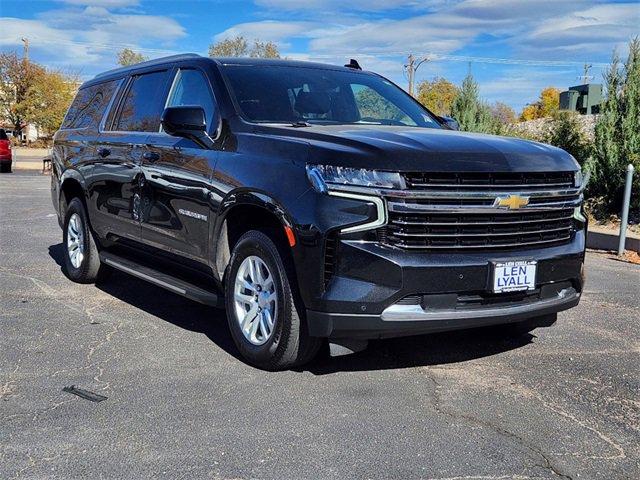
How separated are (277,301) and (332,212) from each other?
70 centimetres

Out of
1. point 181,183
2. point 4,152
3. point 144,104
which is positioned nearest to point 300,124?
point 181,183

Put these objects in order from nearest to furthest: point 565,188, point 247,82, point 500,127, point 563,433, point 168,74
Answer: point 563,433, point 565,188, point 247,82, point 168,74, point 500,127

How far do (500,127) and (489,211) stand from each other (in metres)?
11.7

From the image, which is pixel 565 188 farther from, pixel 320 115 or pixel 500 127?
pixel 500 127

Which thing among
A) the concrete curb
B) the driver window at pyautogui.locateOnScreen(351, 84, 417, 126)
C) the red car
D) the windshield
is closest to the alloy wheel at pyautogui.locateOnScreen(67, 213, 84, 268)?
the windshield

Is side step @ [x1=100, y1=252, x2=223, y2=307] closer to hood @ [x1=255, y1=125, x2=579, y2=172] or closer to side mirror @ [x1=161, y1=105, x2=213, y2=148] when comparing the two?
side mirror @ [x1=161, y1=105, x2=213, y2=148]

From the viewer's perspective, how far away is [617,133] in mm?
11828

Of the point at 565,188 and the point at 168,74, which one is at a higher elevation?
the point at 168,74

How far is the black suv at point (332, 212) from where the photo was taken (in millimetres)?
3861

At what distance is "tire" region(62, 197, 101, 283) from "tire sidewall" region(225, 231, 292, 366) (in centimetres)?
263

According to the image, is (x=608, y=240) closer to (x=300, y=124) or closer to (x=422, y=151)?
(x=300, y=124)

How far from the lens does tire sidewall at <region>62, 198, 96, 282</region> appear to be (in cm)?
683

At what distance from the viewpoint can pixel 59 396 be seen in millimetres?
4031

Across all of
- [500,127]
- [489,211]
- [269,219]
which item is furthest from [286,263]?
[500,127]
